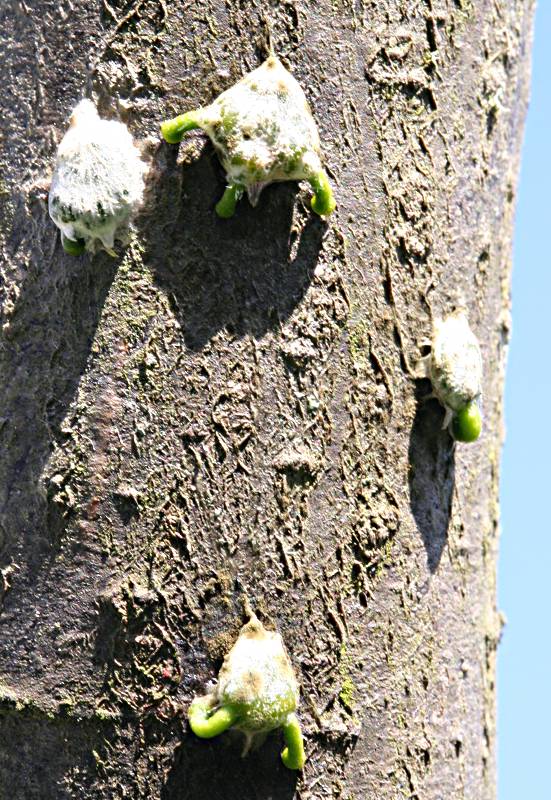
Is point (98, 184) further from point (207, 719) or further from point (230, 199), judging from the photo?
point (207, 719)

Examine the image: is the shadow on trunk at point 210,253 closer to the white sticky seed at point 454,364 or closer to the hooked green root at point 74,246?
the hooked green root at point 74,246

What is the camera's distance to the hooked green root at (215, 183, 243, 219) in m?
0.96

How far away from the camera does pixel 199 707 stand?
93cm

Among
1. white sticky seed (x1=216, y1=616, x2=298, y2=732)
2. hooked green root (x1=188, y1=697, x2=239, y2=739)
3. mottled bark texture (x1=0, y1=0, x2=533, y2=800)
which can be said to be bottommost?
hooked green root (x1=188, y1=697, x2=239, y2=739)

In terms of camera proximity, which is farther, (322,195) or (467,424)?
(467,424)

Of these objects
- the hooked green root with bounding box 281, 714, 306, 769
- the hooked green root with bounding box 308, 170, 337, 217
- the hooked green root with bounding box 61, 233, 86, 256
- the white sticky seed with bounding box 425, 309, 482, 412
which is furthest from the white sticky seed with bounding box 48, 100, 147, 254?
the hooked green root with bounding box 281, 714, 306, 769

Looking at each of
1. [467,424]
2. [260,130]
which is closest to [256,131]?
[260,130]

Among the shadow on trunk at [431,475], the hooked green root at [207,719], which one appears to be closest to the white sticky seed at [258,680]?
the hooked green root at [207,719]

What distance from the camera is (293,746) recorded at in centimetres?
95

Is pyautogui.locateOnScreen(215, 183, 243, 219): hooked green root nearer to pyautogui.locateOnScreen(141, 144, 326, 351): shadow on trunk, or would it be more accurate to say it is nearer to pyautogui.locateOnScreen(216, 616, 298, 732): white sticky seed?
pyautogui.locateOnScreen(141, 144, 326, 351): shadow on trunk

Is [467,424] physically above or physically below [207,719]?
above

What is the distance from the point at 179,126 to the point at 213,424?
27 centimetres

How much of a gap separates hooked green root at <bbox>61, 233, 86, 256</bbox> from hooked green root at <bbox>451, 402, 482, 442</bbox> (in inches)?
16.2

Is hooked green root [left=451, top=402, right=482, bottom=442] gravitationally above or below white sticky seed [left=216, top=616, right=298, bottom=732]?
above
